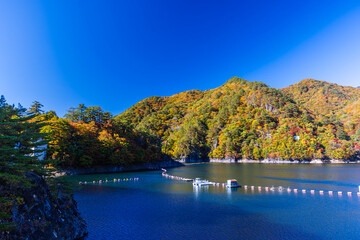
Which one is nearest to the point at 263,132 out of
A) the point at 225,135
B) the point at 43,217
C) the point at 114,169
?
the point at 225,135

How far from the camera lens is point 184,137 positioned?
6644 inches

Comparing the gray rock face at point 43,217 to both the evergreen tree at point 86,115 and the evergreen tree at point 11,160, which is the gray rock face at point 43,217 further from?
the evergreen tree at point 86,115

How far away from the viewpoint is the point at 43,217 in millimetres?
15836

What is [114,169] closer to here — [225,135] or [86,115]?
[86,115]

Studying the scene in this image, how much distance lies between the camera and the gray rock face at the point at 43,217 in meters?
14.0

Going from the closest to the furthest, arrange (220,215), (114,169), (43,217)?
(43,217)
(220,215)
(114,169)

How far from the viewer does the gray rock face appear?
14034 mm

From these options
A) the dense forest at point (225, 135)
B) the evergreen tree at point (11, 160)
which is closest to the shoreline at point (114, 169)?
the dense forest at point (225, 135)

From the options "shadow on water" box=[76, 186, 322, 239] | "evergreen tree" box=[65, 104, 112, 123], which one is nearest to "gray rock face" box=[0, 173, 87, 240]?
"shadow on water" box=[76, 186, 322, 239]

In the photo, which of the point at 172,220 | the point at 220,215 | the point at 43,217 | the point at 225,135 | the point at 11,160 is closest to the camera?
the point at 11,160

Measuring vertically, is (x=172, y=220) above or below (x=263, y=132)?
below

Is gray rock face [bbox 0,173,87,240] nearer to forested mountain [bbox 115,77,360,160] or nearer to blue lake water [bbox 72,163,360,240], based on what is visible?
blue lake water [bbox 72,163,360,240]

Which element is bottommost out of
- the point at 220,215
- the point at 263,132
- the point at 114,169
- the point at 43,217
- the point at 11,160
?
the point at 220,215

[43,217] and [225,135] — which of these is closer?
[43,217]
